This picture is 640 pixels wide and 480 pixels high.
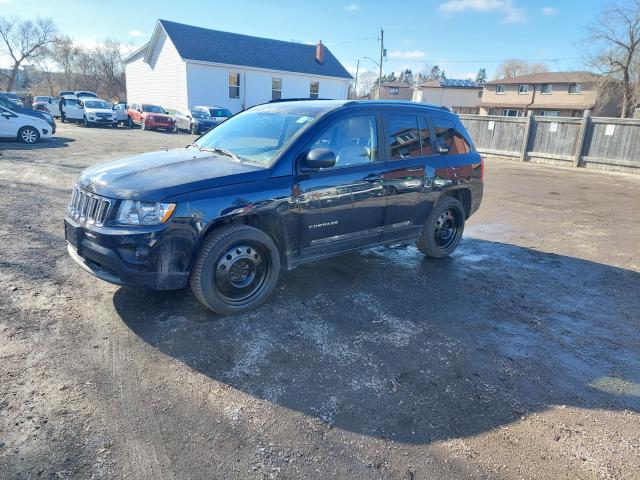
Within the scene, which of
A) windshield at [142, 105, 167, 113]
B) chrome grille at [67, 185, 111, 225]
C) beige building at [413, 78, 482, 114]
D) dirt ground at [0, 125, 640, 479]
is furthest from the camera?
beige building at [413, 78, 482, 114]

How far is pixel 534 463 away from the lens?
254cm

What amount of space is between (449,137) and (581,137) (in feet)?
51.7

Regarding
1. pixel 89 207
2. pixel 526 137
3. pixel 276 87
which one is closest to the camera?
pixel 89 207

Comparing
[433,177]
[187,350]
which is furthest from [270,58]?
[187,350]

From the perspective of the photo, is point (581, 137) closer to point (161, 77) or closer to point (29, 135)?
point (29, 135)

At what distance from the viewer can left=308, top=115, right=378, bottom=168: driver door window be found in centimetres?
443

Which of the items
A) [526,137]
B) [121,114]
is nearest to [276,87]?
[121,114]

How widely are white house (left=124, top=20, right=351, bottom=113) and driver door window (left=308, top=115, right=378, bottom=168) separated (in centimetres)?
2909

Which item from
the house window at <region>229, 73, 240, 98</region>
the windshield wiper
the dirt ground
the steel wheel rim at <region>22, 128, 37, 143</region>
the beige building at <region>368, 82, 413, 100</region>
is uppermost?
the beige building at <region>368, 82, 413, 100</region>


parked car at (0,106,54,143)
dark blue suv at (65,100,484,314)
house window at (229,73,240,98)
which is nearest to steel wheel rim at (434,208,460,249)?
dark blue suv at (65,100,484,314)

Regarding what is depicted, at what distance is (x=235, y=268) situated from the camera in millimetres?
4012

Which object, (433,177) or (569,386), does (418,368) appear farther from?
(433,177)

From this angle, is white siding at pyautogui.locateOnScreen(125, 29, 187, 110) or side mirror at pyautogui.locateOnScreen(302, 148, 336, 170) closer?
side mirror at pyautogui.locateOnScreen(302, 148, 336, 170)

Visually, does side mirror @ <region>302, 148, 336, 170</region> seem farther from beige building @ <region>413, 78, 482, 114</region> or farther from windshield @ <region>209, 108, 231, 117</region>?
beige building @ <region>413, 78, 482, 114</region>
